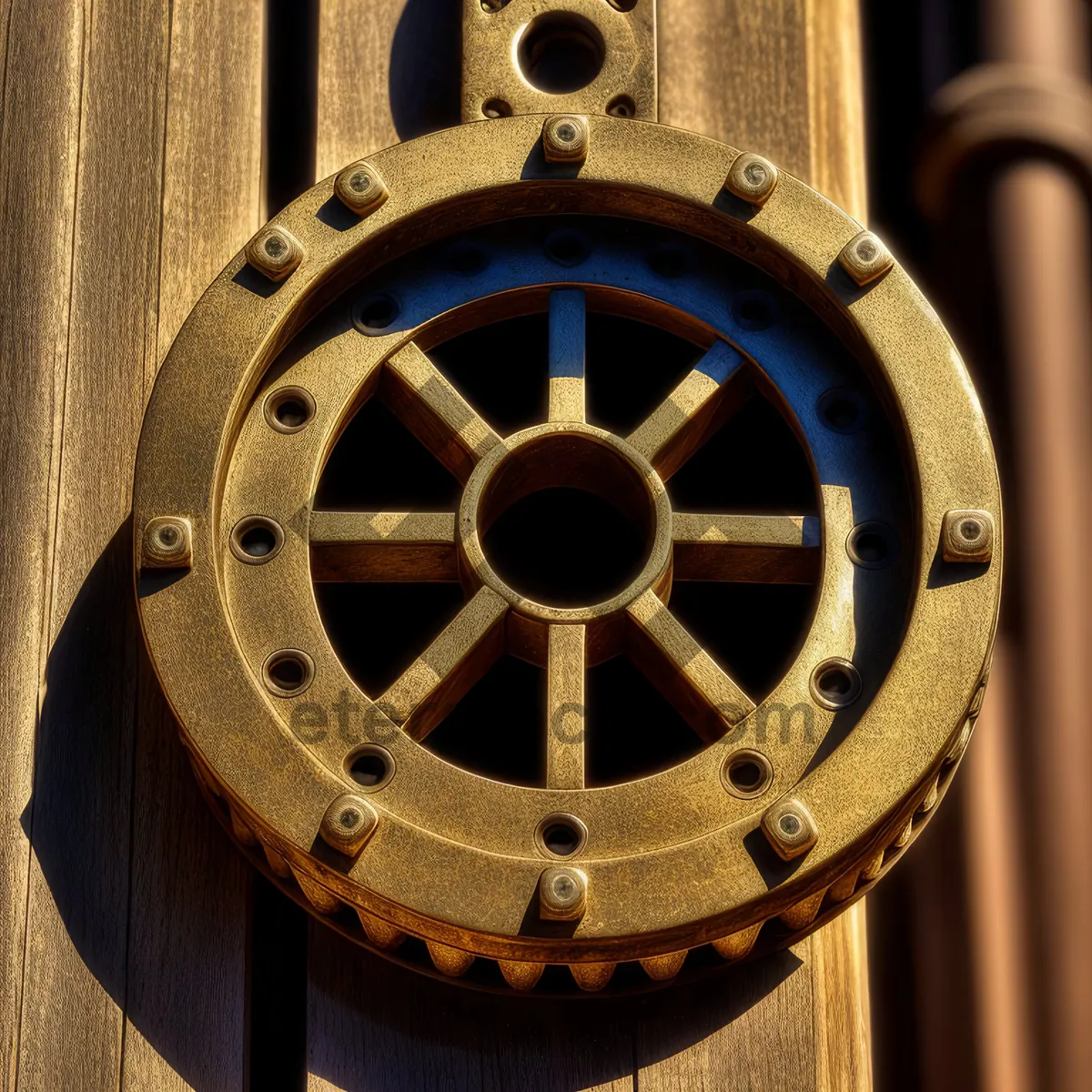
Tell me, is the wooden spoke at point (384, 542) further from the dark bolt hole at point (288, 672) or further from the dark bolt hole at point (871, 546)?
the dark bolt hole at point (871, 546)

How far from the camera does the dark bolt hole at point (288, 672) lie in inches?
44.3

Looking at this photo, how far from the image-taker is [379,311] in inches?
49.1

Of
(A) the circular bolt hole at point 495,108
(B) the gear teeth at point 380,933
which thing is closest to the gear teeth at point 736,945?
(B) the gear teeth at point 380,933

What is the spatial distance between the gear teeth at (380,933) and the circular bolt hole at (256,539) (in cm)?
27

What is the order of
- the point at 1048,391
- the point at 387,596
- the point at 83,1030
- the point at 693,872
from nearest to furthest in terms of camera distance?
the point at 693,872, the point at 83,1030, the point at 387,596, the point at 1048,391

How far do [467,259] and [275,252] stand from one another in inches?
6.4

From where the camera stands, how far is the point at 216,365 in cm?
116

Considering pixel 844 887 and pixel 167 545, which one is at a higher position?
pixel 167 545

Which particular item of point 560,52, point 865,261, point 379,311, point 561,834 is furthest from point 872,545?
point 560,52

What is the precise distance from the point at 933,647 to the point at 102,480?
0.67 metres

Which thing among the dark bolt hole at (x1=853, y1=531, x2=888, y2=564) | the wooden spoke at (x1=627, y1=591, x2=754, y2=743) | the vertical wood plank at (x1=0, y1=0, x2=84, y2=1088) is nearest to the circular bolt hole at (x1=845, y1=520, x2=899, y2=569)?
the dark bolt hole at (x1=853, y1=531, x2=888, y2=564)

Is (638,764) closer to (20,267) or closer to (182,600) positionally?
(182,600)

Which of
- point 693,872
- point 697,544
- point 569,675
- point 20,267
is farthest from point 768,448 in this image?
point 20,267

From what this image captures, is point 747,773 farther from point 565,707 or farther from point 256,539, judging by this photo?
point 256,539
